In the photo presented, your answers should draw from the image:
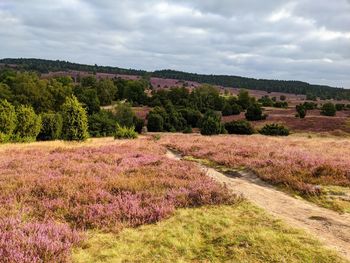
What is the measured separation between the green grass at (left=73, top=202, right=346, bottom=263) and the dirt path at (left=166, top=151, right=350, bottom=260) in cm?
73

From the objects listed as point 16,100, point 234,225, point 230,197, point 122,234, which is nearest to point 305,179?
point 230,197

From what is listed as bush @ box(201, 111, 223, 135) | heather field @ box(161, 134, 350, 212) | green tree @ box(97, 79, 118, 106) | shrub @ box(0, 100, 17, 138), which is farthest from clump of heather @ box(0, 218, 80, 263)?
green tree @ box(97, 79, 118, 106)

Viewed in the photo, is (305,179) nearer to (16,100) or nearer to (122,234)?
(122,234)

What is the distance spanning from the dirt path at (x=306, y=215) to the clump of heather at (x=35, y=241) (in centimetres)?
569

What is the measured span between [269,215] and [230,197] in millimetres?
1742

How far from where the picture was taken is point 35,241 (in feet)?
25.5

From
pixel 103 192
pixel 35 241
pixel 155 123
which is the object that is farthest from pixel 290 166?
pixel 155 123

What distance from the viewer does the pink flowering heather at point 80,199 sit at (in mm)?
7969

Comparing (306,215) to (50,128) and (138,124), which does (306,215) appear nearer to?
(50,128)

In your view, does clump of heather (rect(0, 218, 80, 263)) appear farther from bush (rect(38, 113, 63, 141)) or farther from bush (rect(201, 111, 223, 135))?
bush (rect(201, 111, 223, 135))

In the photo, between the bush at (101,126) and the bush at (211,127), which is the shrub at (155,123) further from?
the bush at (211,127)

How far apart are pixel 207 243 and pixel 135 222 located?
2187mm

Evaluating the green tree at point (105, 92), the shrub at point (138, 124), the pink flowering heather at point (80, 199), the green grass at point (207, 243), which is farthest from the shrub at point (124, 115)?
the green grass at point (207, 243)

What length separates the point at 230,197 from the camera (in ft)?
39.0
